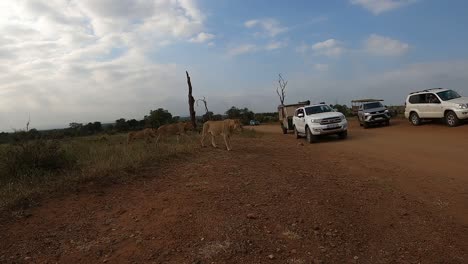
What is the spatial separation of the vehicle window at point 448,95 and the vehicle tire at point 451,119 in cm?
87

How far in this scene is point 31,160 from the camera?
880 centimetres

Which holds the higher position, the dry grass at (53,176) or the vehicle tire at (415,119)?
the dry grass at (53,176)

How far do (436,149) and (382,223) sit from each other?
341 inches

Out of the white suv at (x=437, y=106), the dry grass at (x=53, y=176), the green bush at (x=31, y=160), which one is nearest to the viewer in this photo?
the dry grass at (x=53, y=176)

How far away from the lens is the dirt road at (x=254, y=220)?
462 centimetres

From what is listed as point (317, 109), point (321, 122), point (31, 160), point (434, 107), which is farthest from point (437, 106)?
point (31, 160)

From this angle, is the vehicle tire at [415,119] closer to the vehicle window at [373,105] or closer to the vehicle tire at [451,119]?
the vehicle tire at [451,119]

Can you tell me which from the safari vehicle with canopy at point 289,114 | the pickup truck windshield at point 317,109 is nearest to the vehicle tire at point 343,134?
the pickup truck windshield at point 317,109

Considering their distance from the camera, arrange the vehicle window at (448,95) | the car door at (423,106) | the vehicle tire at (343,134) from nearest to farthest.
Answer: the vehicle tire at (343,134) < the vehicle window at (448,95) < the car door at (423,106)

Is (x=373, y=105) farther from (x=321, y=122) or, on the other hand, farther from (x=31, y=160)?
(x=31, y=160)

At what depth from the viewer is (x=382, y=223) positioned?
5520mm

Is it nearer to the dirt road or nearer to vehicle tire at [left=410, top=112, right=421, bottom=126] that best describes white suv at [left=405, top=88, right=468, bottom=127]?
vehicle tire at [left=410, top=112, right=421, bottom=126]

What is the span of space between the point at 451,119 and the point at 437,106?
1321 millimetres

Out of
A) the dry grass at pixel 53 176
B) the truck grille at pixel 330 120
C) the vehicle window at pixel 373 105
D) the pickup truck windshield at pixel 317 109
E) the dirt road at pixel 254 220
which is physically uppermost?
the pickup truck windshield at pixel 317 109
